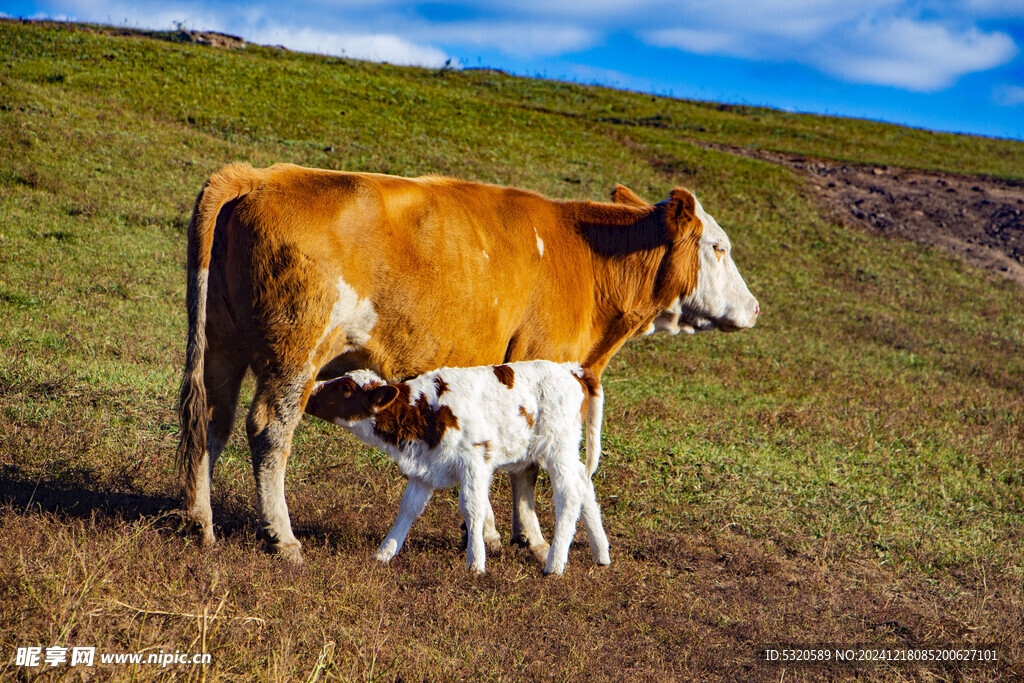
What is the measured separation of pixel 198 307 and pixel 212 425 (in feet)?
3.06

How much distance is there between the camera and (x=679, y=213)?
700cm

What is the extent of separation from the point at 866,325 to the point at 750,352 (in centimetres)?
496

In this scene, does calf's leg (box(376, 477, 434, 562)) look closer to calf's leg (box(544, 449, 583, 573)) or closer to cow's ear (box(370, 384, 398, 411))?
cow's ear (box(370, 384, 398, 411))

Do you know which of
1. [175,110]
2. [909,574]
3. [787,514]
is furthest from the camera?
[175,110]

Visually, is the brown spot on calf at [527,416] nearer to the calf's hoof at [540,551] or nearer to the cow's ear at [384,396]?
the cow's ear at [384,396]

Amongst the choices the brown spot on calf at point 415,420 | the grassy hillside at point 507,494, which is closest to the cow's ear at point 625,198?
the grassy hillside at point 507,494

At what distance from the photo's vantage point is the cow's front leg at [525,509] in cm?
643

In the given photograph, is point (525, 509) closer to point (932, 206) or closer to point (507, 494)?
point (507, 494)

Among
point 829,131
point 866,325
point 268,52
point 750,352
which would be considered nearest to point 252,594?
point 750,352

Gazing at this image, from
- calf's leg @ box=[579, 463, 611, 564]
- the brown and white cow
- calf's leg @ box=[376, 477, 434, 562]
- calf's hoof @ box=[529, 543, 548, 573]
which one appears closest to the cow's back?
the brown and white cow

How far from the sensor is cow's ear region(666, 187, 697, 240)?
698cm

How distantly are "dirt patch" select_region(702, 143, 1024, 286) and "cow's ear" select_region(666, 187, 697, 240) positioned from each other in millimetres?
21986

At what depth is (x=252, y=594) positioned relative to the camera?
177 inches

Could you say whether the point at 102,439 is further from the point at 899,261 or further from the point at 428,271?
the point at 899,261
